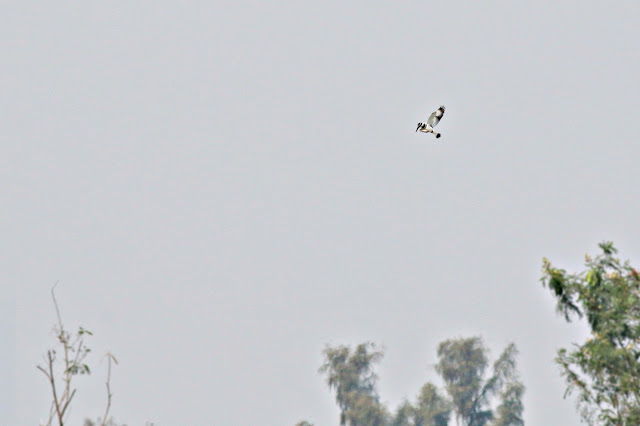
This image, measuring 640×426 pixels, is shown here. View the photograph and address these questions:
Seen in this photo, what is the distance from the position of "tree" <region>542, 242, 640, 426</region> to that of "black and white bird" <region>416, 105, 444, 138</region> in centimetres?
443

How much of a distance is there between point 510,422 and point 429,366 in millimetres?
11484

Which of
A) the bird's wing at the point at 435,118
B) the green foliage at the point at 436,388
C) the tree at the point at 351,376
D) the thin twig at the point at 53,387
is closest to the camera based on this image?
the thin twig at the point at 53,387

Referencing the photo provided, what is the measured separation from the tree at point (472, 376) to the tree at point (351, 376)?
23.3ft

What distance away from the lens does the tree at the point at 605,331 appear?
24.7 meters

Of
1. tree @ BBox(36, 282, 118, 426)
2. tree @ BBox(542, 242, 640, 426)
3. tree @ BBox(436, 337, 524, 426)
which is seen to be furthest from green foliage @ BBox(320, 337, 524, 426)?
tree @ BBox(36, 282, 118, 426)

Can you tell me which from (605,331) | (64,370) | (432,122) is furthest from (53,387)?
(605,331)

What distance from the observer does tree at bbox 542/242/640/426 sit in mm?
24719

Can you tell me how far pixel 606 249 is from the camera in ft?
84.1

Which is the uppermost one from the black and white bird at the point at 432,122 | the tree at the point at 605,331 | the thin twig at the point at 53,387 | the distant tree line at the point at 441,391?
the distant tree line at the point at 441,391

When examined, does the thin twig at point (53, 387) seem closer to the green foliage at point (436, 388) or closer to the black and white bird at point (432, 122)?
the black and white bird at point (432, 122)

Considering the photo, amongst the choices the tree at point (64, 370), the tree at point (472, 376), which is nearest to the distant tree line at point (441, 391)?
the tree at point (472, 376)

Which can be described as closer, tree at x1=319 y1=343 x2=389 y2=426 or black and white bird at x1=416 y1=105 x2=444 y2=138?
black and white bird at x1=416 y1=105 x2=444 y2=138

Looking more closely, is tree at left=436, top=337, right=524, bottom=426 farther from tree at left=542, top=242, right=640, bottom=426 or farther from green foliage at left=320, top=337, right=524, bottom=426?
tree at left=542, top=242, right=640, bottom=426

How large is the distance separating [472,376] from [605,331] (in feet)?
247
